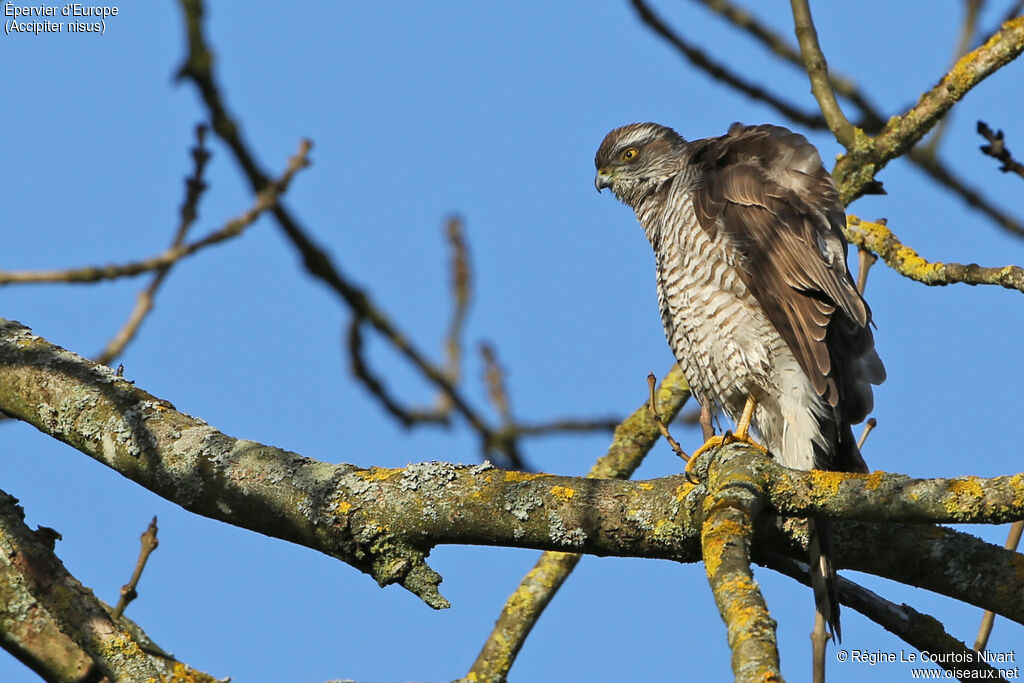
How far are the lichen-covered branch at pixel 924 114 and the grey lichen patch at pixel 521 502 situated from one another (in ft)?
9.68

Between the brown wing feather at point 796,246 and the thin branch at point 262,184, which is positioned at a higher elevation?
the brown wing feather at point 796,246

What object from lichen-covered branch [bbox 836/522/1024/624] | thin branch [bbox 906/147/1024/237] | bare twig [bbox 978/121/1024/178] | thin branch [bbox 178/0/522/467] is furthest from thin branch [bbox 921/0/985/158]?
thin branch [bbox 178/0/522/467]

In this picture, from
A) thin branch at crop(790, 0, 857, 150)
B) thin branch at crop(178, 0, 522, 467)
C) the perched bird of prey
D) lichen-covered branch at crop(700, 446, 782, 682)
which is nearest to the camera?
thin branch at crop(178, 0, 522, 467)

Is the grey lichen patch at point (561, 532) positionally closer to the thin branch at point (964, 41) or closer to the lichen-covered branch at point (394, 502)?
the lichen-covered branch at point (394, 502)

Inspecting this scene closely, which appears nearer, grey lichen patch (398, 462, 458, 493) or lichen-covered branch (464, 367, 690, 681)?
grey lichen patch (398, 462, 458, 493)

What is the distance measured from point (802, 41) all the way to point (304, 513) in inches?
145

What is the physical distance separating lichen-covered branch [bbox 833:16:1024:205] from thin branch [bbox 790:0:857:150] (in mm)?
110

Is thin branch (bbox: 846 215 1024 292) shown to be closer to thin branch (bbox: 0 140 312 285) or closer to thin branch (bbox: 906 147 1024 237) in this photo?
thin branch (bbox: 906 147 1024 237)

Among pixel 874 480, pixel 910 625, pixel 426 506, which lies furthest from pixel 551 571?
pixel 874 480

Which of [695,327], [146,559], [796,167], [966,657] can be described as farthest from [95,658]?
[796,167]

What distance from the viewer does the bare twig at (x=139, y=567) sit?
4.11 meters

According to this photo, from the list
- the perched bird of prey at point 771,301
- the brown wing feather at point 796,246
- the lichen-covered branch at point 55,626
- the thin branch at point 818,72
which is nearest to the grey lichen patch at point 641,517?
the lichen-covered branch at point 55,626

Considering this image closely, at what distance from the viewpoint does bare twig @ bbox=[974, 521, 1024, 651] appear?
399cm

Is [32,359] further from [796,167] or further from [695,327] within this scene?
[796,167]
